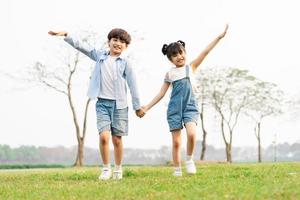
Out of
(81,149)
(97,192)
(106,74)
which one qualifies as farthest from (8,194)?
(81,149)

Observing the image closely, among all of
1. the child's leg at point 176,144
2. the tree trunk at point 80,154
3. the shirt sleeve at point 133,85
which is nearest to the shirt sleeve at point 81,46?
the shirt sleeve at point 133,85

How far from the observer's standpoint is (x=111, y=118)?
30.3 feet

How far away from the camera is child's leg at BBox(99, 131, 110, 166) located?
9141 millimetres

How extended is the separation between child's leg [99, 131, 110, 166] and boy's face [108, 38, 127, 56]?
134 centimetres

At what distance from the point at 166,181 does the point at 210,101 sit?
36017 millimetres

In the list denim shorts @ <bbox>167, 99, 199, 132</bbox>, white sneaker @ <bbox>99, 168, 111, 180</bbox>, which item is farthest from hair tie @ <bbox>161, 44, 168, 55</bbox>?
white sneaker @ <bbox>99, 168, 111, 180</bbox>

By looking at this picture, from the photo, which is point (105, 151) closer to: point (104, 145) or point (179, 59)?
point (104, 145)

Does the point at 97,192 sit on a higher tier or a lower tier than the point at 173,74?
lower

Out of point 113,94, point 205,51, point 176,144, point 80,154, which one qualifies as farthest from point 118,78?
point 80,154

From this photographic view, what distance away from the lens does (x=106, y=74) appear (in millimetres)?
9289

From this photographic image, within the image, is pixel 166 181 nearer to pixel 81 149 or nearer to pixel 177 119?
pixel 177 119

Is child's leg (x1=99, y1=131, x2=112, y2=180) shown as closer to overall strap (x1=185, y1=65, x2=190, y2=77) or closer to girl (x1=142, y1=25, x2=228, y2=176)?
girl (x1=142, y1=25, x2=228, y2=176)

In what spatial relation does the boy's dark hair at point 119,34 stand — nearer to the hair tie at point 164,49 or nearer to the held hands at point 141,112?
the hair tie at point 164,49

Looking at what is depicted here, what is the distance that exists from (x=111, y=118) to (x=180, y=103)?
1155mm
